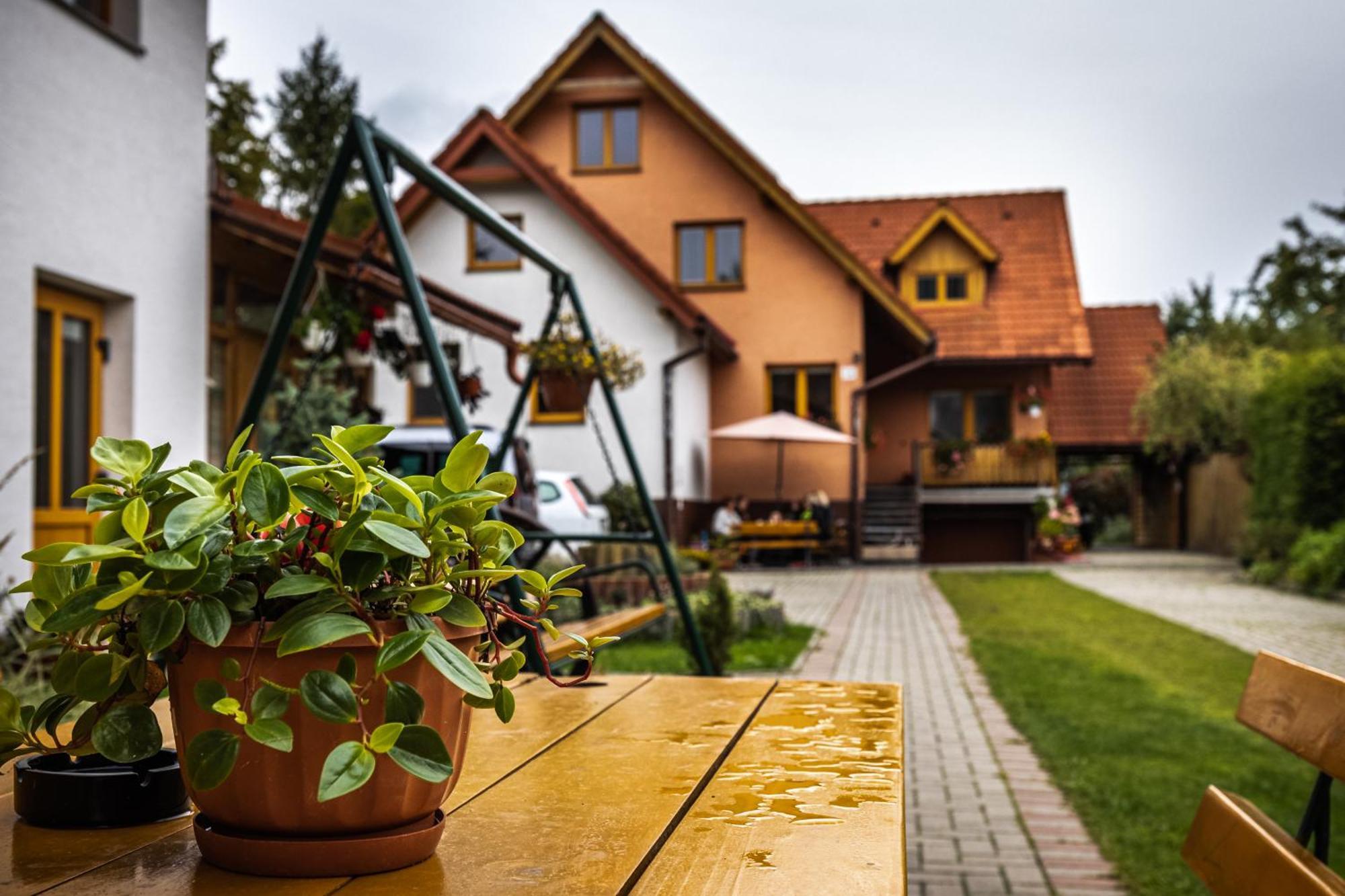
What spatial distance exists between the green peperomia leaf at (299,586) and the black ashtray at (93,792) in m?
0.35

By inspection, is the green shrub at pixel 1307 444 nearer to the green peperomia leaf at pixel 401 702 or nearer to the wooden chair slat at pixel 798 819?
the wooden chair slat at pixel 798 819

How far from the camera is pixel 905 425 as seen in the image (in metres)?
23.9

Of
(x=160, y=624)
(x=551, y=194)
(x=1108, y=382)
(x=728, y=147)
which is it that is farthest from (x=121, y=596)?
(x=1108, y=382)

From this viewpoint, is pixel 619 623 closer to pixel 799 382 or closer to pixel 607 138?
pixel 799 382

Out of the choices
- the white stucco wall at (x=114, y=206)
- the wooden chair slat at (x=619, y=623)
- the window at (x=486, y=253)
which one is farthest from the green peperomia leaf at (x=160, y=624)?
the window at (x=486, y=253)

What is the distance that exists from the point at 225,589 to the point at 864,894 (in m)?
0.61

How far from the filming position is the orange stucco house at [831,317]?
2172cm

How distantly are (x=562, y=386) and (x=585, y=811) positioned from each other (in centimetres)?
451

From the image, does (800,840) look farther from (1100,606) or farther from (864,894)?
(1100,606)

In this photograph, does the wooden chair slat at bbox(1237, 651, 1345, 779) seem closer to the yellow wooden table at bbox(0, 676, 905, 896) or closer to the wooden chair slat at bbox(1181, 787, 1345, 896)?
the wooden chair slat at bbox(1181, 787, 1345, 896)

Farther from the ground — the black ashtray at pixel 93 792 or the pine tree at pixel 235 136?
the pine tree at pixel 235 136

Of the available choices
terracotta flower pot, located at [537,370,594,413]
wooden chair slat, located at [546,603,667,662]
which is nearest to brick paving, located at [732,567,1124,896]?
Result: wooden chair slat, located at [546,603,667,662]

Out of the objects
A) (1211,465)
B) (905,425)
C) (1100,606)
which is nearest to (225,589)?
(1100,606)

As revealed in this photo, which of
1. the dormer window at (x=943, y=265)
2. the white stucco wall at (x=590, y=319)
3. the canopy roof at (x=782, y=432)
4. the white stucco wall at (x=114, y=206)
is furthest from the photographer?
the dormer window at (x=943, y=265)
